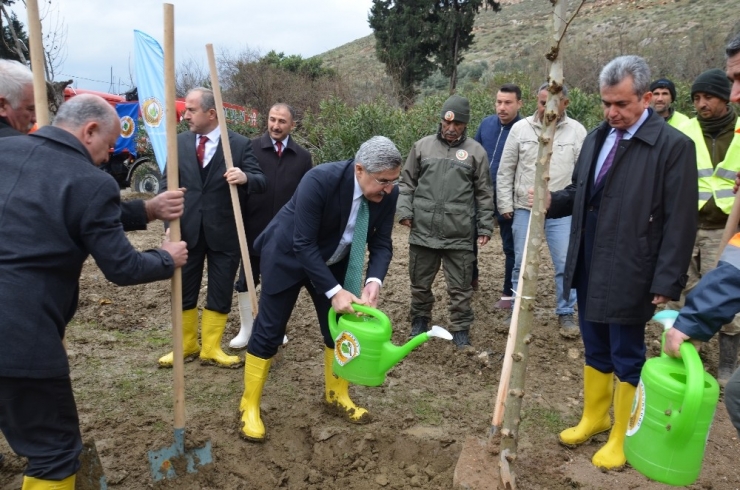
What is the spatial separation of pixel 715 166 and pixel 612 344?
71.5 inches

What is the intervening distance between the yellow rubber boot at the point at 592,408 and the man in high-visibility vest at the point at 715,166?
120cm

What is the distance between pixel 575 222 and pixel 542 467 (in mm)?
1304

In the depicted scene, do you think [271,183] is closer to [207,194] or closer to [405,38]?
[207,194]

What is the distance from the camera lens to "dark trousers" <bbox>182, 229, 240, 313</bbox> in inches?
164

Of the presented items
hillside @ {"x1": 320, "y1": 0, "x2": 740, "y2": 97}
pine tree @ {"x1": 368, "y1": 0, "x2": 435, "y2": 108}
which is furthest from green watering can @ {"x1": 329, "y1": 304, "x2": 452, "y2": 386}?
pine tree @ {"x1": 368, "y1": 0, "x2": 435, "y2": 108}

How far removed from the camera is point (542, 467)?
3.07 meters

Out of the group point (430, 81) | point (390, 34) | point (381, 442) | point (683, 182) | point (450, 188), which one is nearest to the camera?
point (683, 182)

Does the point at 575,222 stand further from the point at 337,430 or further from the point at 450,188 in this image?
the point at 337,430

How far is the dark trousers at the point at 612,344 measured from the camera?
2975mm

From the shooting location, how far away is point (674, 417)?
210 centimetres

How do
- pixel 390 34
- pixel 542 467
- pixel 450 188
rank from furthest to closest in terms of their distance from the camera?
pixel 390 34, pixel 450 188, pixel 542 467

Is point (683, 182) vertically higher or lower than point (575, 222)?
higher

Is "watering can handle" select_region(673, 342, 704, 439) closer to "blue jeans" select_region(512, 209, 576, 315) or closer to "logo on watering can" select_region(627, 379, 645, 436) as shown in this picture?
"logo on watering can" select_region(627, 379, 645, 436)

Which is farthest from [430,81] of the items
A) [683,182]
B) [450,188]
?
[683,182]
